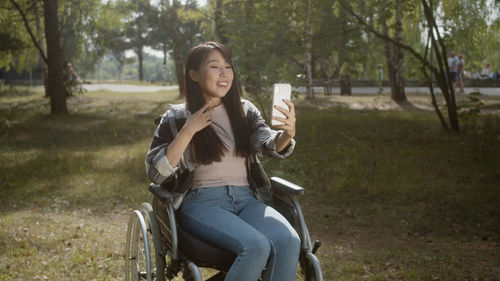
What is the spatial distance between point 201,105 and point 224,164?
1.29 ft

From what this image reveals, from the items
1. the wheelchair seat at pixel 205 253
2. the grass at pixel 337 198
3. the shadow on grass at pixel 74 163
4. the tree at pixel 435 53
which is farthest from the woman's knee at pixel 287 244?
the tree at pixel 435 53

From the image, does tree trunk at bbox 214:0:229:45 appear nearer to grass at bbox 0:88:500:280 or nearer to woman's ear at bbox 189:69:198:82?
grass at bbox 0:88:500:280

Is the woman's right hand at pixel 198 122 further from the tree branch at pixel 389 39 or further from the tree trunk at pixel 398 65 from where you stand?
the tree trunk at pixel 398 65

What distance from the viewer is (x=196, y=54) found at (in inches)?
133

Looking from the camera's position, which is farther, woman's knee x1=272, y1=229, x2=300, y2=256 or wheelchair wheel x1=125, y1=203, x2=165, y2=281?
wheelchair wheel x1=125, y1=203, x2=165, y2=281

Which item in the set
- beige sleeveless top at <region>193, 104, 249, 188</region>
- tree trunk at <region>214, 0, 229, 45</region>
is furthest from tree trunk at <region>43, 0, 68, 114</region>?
beige sleeveless top at <region>193, 104, 249, 188</region>

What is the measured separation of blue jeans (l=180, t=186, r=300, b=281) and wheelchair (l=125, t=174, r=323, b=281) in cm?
7

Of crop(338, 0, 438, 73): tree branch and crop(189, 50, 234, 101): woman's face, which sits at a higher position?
crop(338, 0, 438, 73): tree branch

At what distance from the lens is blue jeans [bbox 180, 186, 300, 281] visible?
9.30 feet

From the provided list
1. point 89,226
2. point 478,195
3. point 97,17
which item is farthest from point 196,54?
point 97,17

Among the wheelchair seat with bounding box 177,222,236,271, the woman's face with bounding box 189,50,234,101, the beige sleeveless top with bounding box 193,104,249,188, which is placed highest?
the woman's face with bounding box 189,50,234,101

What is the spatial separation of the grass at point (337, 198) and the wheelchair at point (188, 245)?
67.3 inches

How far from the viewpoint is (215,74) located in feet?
11.0

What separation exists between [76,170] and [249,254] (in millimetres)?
7244
